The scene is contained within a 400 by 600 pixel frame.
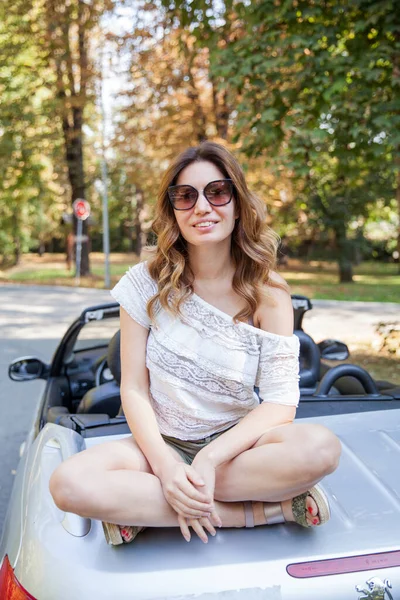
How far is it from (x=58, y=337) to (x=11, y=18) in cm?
1532

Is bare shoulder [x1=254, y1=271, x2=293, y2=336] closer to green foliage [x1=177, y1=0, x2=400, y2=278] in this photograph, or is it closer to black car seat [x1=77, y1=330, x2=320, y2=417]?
black car seat [x1=77, y1=330, x2=320, y2=417]

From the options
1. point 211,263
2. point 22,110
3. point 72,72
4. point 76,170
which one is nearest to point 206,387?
point 211,263

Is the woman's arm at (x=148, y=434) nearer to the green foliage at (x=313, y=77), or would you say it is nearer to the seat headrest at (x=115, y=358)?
the seat headrest at (x=115, y=358)

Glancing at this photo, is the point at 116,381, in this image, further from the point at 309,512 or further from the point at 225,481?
the point at 309,512

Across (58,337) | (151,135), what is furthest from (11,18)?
(58,337)

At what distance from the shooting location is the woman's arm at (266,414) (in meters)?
1.85

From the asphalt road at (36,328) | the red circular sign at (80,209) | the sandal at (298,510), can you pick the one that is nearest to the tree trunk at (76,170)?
the red circular sign at (80,209)

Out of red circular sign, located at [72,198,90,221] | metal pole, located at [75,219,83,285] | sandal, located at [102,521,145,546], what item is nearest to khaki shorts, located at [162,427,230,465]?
sandal, located at [102,521,145,546]

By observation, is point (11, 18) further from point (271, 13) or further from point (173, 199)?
point (173, 199)

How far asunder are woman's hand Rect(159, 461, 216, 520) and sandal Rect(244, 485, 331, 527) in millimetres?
119

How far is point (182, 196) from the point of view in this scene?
213 centimetres

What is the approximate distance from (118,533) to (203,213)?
3.35ft

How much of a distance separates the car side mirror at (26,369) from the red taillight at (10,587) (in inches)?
82.5

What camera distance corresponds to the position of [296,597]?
1.44 meters
